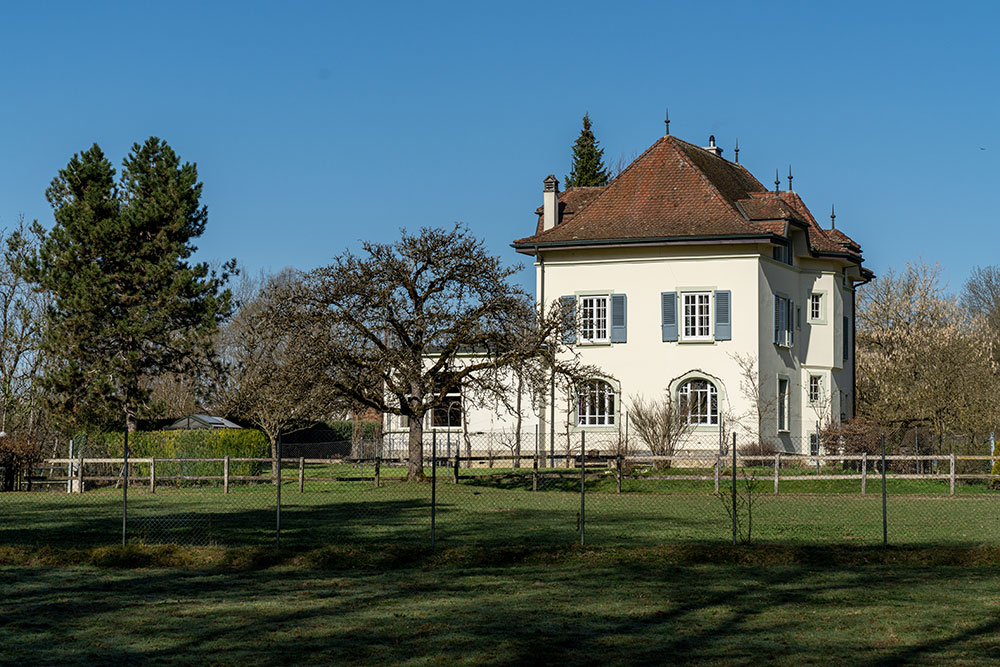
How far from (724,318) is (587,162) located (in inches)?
991

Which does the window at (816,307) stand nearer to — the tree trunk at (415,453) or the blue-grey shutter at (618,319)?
the blue-grey shutter at (618,319)

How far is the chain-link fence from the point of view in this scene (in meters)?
19.6

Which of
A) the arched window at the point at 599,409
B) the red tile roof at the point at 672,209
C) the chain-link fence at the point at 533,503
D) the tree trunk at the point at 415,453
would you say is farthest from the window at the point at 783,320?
the tree trunk at the point at 415,453

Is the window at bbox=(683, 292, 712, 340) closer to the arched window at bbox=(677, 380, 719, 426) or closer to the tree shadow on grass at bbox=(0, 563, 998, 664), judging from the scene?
the arched window at bbox=(677, 380, 719, 426)

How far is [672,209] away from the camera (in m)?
44.4

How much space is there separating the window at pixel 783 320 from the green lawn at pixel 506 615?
28719 mm

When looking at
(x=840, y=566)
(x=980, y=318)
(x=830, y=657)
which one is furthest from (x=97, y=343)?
(x=980, y=318)

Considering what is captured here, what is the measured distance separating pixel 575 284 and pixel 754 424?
313 inches

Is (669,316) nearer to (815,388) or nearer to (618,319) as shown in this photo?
(618,319)

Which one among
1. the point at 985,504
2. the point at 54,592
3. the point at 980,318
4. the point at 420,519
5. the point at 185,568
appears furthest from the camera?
the point at 980,318

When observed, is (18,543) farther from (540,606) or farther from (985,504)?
(985,504)

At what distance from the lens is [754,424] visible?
42.8 meters

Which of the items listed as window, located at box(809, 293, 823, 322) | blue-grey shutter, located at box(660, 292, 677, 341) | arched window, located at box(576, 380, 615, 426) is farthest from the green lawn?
window, located at box(809, 293, 823, 322)

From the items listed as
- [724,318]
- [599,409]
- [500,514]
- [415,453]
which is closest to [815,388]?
[724,318]
